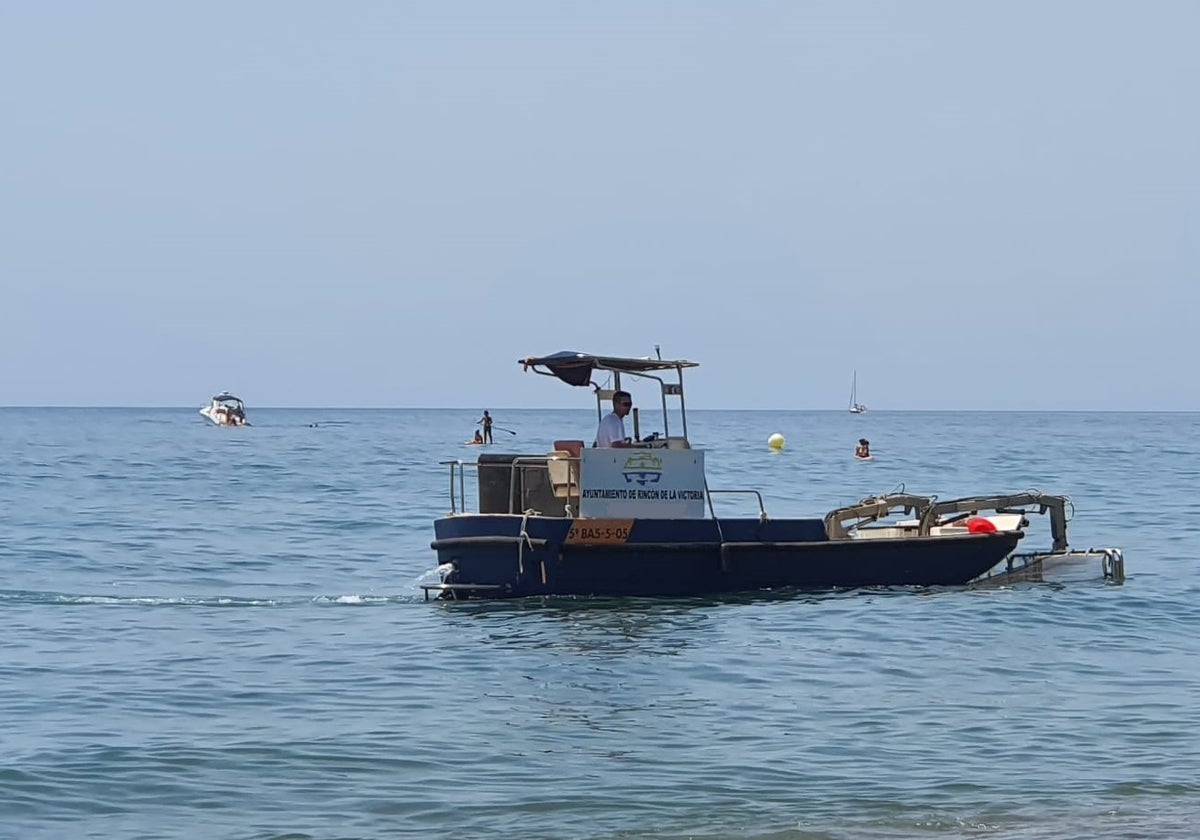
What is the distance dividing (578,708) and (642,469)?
5.46 meters

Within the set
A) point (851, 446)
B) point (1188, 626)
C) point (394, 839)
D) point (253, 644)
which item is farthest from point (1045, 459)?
point (394, 839)

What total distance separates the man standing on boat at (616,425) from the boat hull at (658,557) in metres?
0.92

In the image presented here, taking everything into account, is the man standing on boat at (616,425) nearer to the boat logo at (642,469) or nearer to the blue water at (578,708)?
the boat logo at (642,469)

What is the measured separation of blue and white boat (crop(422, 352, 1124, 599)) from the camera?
18.4m

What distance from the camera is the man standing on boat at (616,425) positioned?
60.4 ft

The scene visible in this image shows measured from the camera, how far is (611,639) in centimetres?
1645

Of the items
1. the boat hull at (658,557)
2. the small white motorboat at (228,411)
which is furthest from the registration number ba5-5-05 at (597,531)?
the small white motorboat at (228,411)

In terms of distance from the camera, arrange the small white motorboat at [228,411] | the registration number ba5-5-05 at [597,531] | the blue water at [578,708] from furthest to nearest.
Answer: the small white motorboat at [228,411] < the registration number ba5-5-05 at [597,531] < the blue water at [578,708]

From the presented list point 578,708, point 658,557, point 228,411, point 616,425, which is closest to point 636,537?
point 658,557

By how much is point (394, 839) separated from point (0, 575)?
16.1 metres

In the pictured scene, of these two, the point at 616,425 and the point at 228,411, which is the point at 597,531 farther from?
the point at 228,411

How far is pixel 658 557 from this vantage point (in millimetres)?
18656

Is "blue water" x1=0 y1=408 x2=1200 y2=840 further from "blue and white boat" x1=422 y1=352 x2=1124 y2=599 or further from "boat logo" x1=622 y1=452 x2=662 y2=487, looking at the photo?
"boat logo" x1=622 y1=452 x2=662 y2=487

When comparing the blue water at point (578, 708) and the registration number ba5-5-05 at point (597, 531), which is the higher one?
the registration number ba5-5-05 at point (597, 531)
